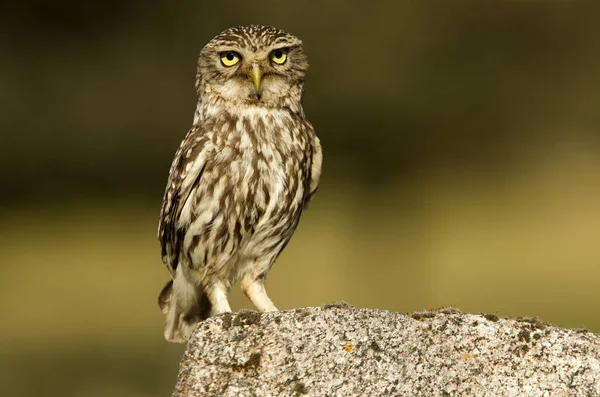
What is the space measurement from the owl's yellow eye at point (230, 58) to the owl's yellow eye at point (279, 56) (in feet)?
0.42

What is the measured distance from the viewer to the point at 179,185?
13.5 ft

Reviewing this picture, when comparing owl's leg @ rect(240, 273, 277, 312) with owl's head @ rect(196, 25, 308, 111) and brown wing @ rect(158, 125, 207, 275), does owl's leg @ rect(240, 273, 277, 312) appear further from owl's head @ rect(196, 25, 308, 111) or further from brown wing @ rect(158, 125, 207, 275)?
owl's head @ rect(196, 25, 308, 111)

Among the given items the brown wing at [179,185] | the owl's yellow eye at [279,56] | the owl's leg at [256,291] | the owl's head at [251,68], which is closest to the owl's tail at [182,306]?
the brown wing at [179,185]

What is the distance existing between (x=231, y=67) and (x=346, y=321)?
149 centimetres

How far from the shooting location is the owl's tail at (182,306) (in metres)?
4.39

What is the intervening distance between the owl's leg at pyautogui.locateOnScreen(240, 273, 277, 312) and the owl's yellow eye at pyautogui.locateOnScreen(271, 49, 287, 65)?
80 centimetres

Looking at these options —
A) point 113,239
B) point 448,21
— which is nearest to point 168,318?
point 113,239

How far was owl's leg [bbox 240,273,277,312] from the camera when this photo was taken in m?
4.23

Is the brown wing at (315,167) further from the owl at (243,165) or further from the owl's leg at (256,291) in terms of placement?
the owl's leg at (256,291)

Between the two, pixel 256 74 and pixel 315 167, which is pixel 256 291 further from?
pixel 256 74

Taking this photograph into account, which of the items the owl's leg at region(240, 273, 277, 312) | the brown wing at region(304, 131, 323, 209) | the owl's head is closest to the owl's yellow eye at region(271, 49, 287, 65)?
the owl's head

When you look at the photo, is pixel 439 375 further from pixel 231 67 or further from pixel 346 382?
pixel 231 67

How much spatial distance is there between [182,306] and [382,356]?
5.78 feet

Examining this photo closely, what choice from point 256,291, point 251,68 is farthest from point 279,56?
point 256,291
